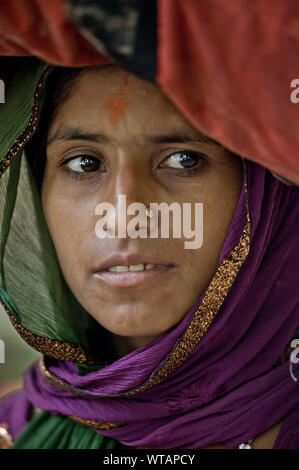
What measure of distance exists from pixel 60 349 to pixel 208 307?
18.1 inches

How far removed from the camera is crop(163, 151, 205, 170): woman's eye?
1.28 metres

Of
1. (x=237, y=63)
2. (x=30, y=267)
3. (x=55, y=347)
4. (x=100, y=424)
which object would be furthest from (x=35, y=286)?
(x=237, y=63)

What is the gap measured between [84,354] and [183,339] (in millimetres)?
347

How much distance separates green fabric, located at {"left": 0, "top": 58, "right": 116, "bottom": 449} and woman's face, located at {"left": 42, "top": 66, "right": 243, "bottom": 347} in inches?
6.8

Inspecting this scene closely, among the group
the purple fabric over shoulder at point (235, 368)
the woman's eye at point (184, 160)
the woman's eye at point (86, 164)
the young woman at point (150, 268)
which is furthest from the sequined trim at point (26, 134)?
the purple fabric over shoulder at point (235, 368)

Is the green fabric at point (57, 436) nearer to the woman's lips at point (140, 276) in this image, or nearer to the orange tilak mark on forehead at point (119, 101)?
the woman's lips at point (140, 276)

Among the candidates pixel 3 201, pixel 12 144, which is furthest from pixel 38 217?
pixel 12 144

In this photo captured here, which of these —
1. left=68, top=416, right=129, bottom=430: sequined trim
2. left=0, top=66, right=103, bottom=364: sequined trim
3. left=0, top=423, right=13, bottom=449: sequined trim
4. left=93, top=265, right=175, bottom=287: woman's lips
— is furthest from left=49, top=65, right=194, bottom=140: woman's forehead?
left=0, top=423, right=13, bottom=449: sequined trim

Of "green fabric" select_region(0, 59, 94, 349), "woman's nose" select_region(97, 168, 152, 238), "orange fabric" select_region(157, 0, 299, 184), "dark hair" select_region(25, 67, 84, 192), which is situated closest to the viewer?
"orange fabric" select_region(157, 0, 299, 184)

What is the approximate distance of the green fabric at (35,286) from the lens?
4.76 ft

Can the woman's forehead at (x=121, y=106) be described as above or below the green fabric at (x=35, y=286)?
above

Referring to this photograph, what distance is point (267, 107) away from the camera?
924mm

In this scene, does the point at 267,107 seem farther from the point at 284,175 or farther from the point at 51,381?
the point at 51,381

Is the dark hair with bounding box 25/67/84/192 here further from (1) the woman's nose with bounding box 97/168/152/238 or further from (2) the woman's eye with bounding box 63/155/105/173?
(1) the woman's nose with bounding box 97/168/152/238
